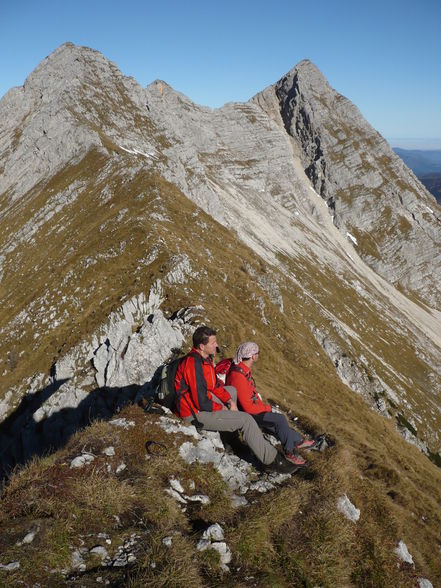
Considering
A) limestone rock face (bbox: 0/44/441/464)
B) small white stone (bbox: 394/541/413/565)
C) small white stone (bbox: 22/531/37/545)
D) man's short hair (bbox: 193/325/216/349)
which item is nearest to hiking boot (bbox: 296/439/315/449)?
small white stone (bbox: 394/541/413/565)

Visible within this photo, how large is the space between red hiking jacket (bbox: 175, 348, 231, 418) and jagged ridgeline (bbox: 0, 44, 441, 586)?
6.64ft

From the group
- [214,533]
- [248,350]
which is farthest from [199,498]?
[248,350]

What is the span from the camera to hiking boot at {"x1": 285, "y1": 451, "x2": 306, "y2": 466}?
462 inches

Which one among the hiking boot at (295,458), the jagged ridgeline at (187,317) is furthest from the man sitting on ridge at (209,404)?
the jagged ridgeline at (187,317)

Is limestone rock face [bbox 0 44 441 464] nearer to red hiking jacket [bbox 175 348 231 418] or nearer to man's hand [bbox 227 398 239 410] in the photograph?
red hiking jacket [bbox 175 348 231 418]

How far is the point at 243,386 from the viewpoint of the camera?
12820mm

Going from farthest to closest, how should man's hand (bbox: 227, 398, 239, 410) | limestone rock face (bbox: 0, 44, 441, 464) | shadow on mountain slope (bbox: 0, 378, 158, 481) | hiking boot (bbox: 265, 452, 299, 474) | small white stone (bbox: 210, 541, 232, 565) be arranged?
1. limestone rock face (bbox: 0, 44, 441, 464)
2. shadow on mountain slope (bbox: 0, 378, 158, 481)
3. man's hand (bbox: 227, 398, 239, 410)
4. hiking boot (bbox: 265, 452, 299, 474)
5. small white stone (bbox: 210, 541, 232, 565)

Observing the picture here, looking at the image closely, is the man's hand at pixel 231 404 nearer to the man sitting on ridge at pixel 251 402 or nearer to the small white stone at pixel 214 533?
the man sitting on ridge at pixel 251 402

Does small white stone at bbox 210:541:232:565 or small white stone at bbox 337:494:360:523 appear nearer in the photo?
small white stone at bbox 210:541:232:565

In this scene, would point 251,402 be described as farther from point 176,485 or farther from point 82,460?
point 82,460

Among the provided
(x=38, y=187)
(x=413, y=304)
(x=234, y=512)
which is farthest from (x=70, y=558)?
(x=413, y=304)

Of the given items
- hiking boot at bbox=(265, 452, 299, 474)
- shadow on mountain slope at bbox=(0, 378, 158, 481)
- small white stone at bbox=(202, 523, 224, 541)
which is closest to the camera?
small white stone at bbox=(202, 523, 224, 541)

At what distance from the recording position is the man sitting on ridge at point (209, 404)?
11.4 meters

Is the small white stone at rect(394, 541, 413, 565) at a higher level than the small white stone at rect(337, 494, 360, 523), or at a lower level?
lower
